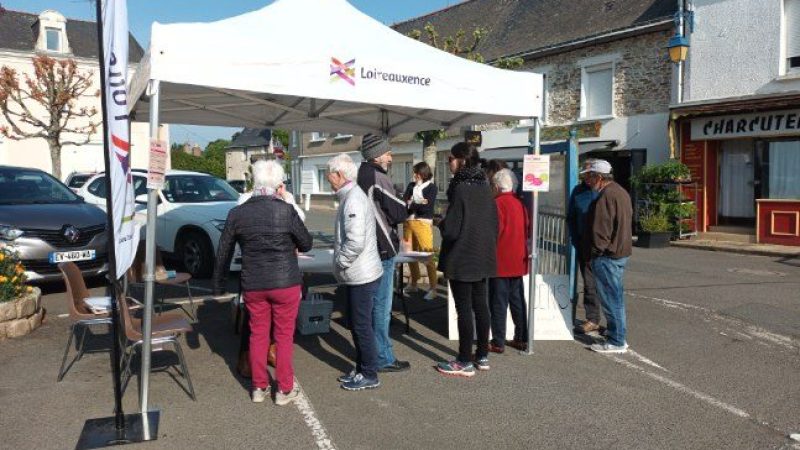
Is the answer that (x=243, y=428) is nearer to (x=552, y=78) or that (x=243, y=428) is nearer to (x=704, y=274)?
(x=704, y=274)

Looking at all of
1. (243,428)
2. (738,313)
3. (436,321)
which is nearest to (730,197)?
(738,313)

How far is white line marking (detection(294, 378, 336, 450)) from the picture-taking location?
3.94 m

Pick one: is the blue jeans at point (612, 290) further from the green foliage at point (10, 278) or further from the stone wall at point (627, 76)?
the stone wall at point (627, 76)

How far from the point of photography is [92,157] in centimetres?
3766

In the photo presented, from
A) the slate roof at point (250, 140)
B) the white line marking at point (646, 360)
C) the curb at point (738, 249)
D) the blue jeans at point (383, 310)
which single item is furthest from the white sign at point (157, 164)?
the slate roof at point (250, 140)

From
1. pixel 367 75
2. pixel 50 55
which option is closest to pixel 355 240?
pixel 367 75

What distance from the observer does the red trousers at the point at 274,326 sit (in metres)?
4.36

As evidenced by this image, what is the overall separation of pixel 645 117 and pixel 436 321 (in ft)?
42.9

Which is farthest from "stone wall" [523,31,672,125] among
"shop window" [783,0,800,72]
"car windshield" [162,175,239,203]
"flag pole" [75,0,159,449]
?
"flag pole" [75,0,159,449]

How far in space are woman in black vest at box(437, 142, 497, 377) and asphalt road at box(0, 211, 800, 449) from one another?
0.48m

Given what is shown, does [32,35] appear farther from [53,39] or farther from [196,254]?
[196,254]

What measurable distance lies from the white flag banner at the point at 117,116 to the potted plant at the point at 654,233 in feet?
42.5

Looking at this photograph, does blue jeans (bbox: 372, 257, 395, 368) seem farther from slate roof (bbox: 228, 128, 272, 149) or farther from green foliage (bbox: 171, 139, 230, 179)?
slate roof (bbox: 228, 128, 272, 149)

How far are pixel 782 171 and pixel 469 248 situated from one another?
13145 millimetres
